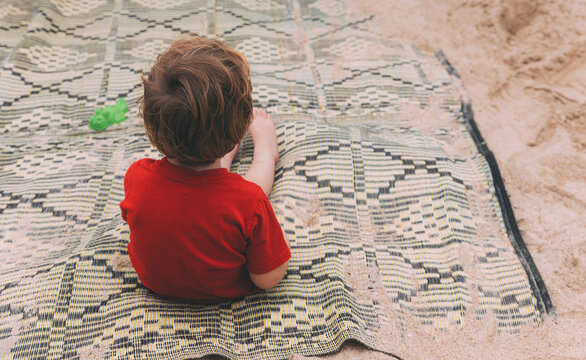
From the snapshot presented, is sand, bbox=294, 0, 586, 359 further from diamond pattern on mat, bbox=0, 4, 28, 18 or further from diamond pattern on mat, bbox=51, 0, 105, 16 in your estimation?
diamond pattern on mat, bbox=0, 4, 28, 18

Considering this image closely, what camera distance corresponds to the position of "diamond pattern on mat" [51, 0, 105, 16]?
237 cm

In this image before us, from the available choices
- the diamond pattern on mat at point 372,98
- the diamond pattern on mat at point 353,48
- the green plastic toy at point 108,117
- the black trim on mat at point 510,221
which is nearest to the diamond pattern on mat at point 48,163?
the green plastic toy at point 108,117

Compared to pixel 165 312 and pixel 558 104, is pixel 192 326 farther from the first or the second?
pixel 558 104

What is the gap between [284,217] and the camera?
1.36m

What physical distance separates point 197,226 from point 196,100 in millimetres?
273

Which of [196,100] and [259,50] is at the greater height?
[196,100]

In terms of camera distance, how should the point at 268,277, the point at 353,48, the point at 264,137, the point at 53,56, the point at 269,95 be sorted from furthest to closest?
the point at 353,48, the point at 53,56, the point at 269,95, the point at 264,137, the point at 268,277

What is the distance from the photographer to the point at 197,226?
926mm

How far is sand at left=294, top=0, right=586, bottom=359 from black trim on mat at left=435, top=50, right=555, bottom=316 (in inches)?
1.5

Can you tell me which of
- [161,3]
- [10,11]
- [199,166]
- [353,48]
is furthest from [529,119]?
[10,11]

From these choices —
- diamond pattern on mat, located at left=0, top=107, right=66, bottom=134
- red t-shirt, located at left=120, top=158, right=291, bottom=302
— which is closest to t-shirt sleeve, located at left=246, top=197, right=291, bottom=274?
red t-shirt, located at left=120, top=158, right=291, bottom=302

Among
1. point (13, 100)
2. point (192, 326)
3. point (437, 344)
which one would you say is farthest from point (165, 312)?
point (13, 100)

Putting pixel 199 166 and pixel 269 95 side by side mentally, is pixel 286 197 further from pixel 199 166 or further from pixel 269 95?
pixel 269 95

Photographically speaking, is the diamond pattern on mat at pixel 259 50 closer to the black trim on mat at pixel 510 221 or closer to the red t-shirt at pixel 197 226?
the black trim on mat at pixel 510 221
